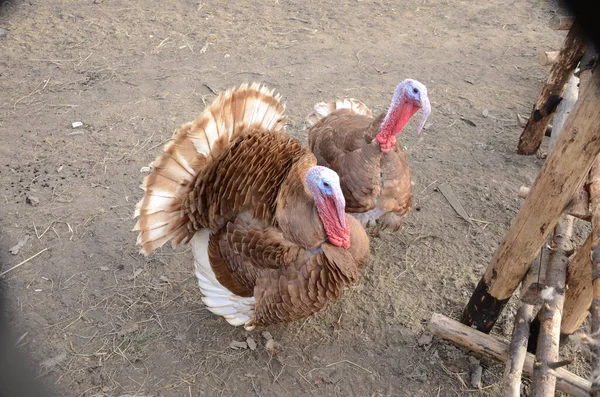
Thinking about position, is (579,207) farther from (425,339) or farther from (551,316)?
(425,339)

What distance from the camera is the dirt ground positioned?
271 cm

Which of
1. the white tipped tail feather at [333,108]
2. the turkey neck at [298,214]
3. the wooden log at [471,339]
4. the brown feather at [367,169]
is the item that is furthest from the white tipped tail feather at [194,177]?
the wooden log at [471,339]

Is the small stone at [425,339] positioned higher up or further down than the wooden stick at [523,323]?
further down

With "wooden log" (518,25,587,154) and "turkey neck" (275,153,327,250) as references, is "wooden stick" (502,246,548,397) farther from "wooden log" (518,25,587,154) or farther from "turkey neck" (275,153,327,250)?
"wooden log" (518,25,587,154)

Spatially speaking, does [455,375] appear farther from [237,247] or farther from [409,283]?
[237,247]

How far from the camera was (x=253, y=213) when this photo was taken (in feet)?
8.41

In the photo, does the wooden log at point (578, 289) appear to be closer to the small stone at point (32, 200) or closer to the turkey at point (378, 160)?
the turkey at point (378, 160)

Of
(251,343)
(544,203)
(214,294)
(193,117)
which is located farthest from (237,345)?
(193,117)

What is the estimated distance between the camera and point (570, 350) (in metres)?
2.69

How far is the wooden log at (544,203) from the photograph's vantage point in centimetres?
188

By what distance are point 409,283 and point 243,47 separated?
350 cm

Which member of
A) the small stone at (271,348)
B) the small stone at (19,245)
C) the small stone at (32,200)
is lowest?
the small stone at (19,245)

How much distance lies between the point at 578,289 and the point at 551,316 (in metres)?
0.22

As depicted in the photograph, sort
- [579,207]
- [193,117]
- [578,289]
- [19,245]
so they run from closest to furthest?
[579,207]
[578,289]
[19,245]
[193,117]
